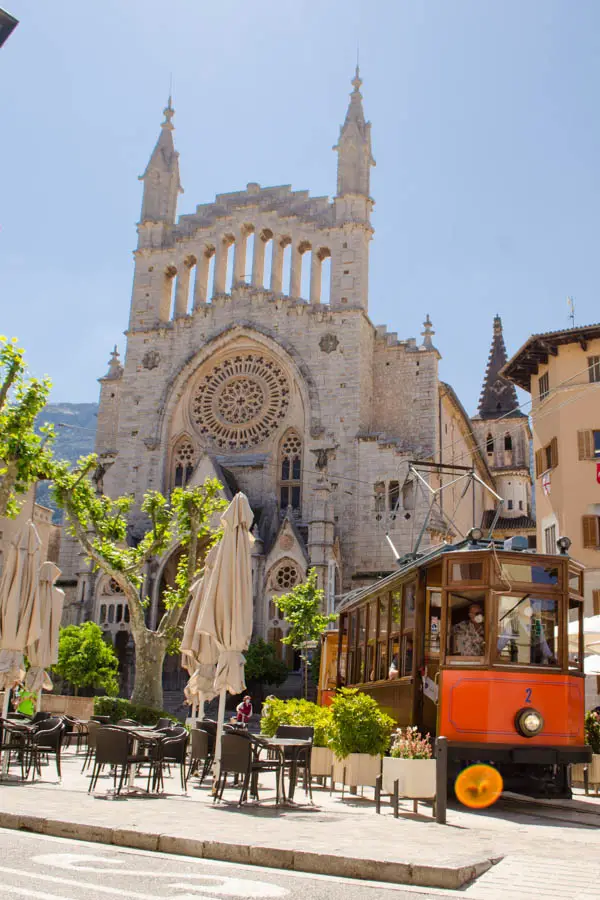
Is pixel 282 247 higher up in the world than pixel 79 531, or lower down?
higher up

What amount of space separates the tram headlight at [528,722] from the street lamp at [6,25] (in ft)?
30.4

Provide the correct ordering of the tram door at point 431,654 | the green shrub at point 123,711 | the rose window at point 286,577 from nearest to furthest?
the tram door at point 431,654 < the green shrub at point 123,711 < the rose window at point 286,577

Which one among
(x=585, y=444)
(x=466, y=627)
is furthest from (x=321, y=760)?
(x=585, y=444)

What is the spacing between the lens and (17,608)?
587 inches

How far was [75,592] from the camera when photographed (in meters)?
38.8

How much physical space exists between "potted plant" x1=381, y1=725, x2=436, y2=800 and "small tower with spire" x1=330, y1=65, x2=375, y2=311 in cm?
3033

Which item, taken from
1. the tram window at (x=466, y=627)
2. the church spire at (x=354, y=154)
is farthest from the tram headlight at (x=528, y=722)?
the church spire at (x=354, y=154)

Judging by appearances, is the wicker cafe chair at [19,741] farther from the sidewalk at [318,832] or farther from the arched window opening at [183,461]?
the arched window opening at [183,461]

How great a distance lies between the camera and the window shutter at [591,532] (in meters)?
22.5

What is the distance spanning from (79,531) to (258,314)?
19.2 m

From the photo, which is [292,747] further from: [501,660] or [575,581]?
[575,581]

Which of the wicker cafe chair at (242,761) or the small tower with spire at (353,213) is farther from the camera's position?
the small tower with spire at (353,213)

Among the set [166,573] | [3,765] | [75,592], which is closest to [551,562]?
[3,765]

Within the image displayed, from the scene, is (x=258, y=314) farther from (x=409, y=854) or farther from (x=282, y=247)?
(x=409, y=854)
